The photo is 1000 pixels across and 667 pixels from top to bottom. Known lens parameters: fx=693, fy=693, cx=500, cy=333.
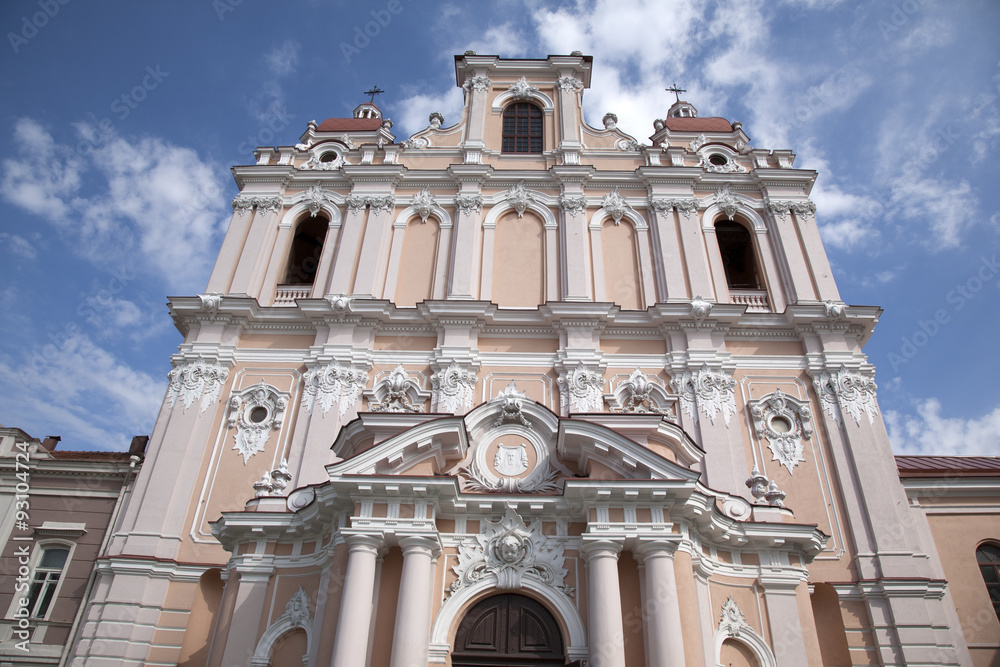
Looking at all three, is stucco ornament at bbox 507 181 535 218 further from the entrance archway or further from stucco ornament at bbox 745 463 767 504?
the entrance archway

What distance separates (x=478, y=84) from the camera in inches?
965

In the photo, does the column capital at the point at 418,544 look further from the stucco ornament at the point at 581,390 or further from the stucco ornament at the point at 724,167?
the stucco ornament at the point at 724,167

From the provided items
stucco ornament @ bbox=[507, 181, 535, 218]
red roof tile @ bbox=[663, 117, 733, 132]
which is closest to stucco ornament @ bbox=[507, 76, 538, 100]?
stucco ornament @ bbox=[507, 181, 535, 218]

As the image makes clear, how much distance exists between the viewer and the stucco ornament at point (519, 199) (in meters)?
21.4

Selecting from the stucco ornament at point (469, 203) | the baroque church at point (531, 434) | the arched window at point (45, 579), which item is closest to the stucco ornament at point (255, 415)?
the baroque church at point (531, 434)

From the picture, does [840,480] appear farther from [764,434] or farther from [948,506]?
[948,506]

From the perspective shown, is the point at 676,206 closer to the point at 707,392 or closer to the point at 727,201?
the point at 727,201

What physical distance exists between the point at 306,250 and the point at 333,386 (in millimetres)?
7564

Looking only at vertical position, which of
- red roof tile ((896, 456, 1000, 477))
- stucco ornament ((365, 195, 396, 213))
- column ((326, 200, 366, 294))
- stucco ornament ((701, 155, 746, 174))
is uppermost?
stucco ornament ((701, 155, 746, 174))

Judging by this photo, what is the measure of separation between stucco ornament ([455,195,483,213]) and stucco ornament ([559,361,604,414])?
21.1ft

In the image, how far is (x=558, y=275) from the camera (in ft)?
→ 65.6

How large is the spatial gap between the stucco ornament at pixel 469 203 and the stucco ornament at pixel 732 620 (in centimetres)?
1345

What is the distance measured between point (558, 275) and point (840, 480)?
8931 mm

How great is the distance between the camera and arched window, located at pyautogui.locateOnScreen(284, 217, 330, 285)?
22.2 m
